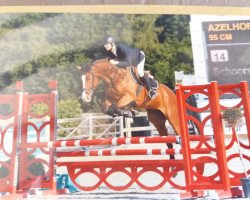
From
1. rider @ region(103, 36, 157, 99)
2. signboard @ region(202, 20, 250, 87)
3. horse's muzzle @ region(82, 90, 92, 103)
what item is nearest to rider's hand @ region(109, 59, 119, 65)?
rider @ region(103, 36, 157, 99)

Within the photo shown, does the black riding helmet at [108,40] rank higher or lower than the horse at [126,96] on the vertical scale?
higher

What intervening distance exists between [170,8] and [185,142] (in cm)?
34

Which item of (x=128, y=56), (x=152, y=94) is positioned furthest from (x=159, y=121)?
(x=128, y=56)

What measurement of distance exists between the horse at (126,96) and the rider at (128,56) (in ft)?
0.05

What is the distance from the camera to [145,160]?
83cm

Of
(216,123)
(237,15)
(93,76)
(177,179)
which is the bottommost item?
(177,179)

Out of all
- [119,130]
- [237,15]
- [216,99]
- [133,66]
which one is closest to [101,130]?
[119,130]

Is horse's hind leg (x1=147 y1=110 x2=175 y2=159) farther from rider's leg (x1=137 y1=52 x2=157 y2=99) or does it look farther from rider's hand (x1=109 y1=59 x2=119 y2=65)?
rider's hand (x1=109 y1=59 x2=119 y2=65)

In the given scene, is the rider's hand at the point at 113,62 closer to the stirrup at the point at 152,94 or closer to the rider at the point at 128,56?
the rider at the point at 128,56

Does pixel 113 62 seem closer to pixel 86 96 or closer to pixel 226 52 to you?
pixel 86 96

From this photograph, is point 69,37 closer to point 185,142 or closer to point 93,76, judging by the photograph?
point 93,76

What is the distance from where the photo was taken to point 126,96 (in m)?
0.84

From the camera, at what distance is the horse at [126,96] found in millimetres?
820

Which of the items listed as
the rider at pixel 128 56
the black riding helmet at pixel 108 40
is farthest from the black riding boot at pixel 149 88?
the black riding helmet at pixel 108 40
